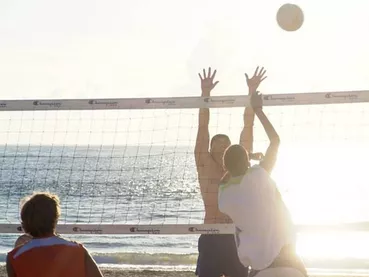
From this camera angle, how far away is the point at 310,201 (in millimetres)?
52688

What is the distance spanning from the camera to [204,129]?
750 cm

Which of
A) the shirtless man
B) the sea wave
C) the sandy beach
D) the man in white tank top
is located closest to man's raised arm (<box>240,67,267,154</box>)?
the shirtless man

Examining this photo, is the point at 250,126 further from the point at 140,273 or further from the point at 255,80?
the point at 140,273

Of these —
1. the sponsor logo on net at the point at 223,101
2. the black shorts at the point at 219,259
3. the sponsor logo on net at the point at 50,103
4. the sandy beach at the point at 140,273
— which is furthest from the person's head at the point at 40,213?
the sandy beach at the point at 140,273

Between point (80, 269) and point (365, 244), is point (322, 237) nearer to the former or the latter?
point (365, 244)

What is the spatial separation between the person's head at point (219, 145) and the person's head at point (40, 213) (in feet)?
8.03

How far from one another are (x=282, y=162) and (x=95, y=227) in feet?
344

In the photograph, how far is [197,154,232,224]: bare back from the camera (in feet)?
23.0

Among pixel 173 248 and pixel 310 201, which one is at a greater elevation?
pixel 310 201

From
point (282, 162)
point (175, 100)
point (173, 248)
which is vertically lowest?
point (173, 248)

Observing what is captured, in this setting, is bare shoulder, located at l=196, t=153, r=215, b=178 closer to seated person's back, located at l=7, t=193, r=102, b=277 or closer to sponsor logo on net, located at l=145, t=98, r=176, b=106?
sponsor logo on net, located at l=145, t=98, r=176, b=106

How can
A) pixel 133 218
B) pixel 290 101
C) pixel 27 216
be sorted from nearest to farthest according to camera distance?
1. pixel 27 216
2. pixel 290 101
3. pixel 133 218

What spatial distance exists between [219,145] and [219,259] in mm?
939

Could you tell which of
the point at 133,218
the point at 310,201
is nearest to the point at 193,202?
the point at 310,201
